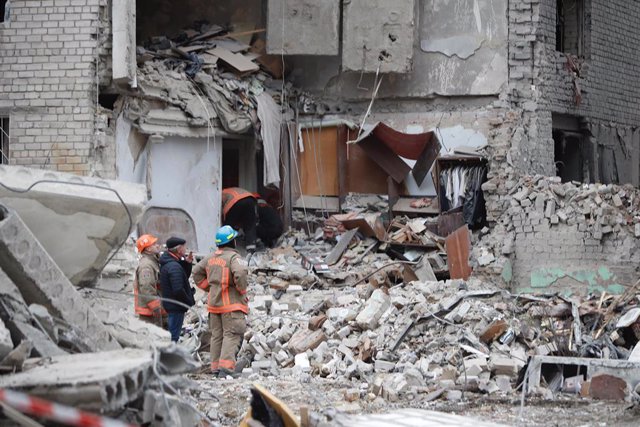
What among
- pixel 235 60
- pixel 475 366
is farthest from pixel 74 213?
pixel 235 60

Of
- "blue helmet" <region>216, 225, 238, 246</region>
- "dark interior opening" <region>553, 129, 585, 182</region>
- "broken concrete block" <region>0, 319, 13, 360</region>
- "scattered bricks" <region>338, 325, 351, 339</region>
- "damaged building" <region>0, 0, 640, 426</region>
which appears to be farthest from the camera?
"dark interior opening" <region>553, 129, 585, 182</region>

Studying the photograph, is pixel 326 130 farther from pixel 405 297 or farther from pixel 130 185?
pixel 130 185

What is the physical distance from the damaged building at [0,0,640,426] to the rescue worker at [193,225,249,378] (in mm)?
426

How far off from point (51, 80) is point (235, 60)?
3.20 meters

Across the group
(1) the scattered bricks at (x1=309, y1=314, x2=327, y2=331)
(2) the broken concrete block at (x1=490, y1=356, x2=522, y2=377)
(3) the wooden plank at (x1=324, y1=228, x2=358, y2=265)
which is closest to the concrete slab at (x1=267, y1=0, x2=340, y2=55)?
(3) the wooden plank at (x1=324, y1=228, x2=358, y2=265)

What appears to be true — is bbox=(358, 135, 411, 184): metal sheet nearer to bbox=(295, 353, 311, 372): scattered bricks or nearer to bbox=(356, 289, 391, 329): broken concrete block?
bbox=(356, 289, 391, 329): broken concrete block

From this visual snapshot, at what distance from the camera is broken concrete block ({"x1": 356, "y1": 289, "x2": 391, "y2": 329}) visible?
1222cm

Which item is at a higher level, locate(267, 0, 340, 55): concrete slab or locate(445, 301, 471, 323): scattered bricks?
locate(267, 0, 340, 55): concrete slab

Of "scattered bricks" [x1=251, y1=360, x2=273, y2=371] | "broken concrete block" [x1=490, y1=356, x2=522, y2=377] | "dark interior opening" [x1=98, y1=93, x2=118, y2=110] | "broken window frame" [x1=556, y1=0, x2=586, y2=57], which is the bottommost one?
"scattered bricks" [x1=251, y1=360, x2=273, y2=371]

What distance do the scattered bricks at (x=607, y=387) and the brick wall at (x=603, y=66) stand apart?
27.4 feet

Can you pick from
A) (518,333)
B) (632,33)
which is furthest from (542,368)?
(632,33)

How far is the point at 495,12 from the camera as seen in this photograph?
17.3 metres

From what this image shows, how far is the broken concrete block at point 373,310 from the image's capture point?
12.2 metres

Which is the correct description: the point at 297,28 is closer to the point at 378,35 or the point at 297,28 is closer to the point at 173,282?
the point at 378,35
